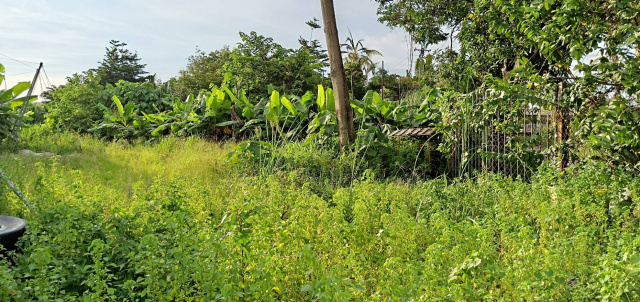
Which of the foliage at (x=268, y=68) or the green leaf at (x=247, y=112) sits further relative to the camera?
the foliage at (x=268, y=68)

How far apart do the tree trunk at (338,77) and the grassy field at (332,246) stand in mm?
2652

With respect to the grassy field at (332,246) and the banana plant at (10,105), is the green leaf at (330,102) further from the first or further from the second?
the banana plant at (10,105)

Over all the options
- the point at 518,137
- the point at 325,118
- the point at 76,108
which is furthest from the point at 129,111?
the point at 518,137

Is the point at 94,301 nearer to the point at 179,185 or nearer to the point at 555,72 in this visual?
the point at 179,185

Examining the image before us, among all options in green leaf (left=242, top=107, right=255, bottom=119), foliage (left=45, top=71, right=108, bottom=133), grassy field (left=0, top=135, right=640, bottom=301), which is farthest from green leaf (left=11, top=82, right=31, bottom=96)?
foliage (left=45, top=71, right=108, bottom=133)

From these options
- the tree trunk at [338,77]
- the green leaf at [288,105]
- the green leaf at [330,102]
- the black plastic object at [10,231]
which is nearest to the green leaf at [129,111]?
the green leaf at [288,105]

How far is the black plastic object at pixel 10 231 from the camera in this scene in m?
3.16

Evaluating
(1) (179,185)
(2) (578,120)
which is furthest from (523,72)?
(1) (179,185)

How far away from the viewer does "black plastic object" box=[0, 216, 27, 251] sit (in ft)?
10.4

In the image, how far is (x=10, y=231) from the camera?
10.5ft

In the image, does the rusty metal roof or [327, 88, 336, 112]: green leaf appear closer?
the rusty metal roof

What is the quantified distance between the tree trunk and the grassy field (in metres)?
2.65

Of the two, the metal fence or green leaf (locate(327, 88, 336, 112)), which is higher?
green leaf (locate(327, 88, 336, 112))

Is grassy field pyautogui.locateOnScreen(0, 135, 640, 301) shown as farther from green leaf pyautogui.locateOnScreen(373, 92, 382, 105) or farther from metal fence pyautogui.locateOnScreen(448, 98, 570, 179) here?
green leaf pyautogui.locateOnScreen(373, 92, 382, 105)
